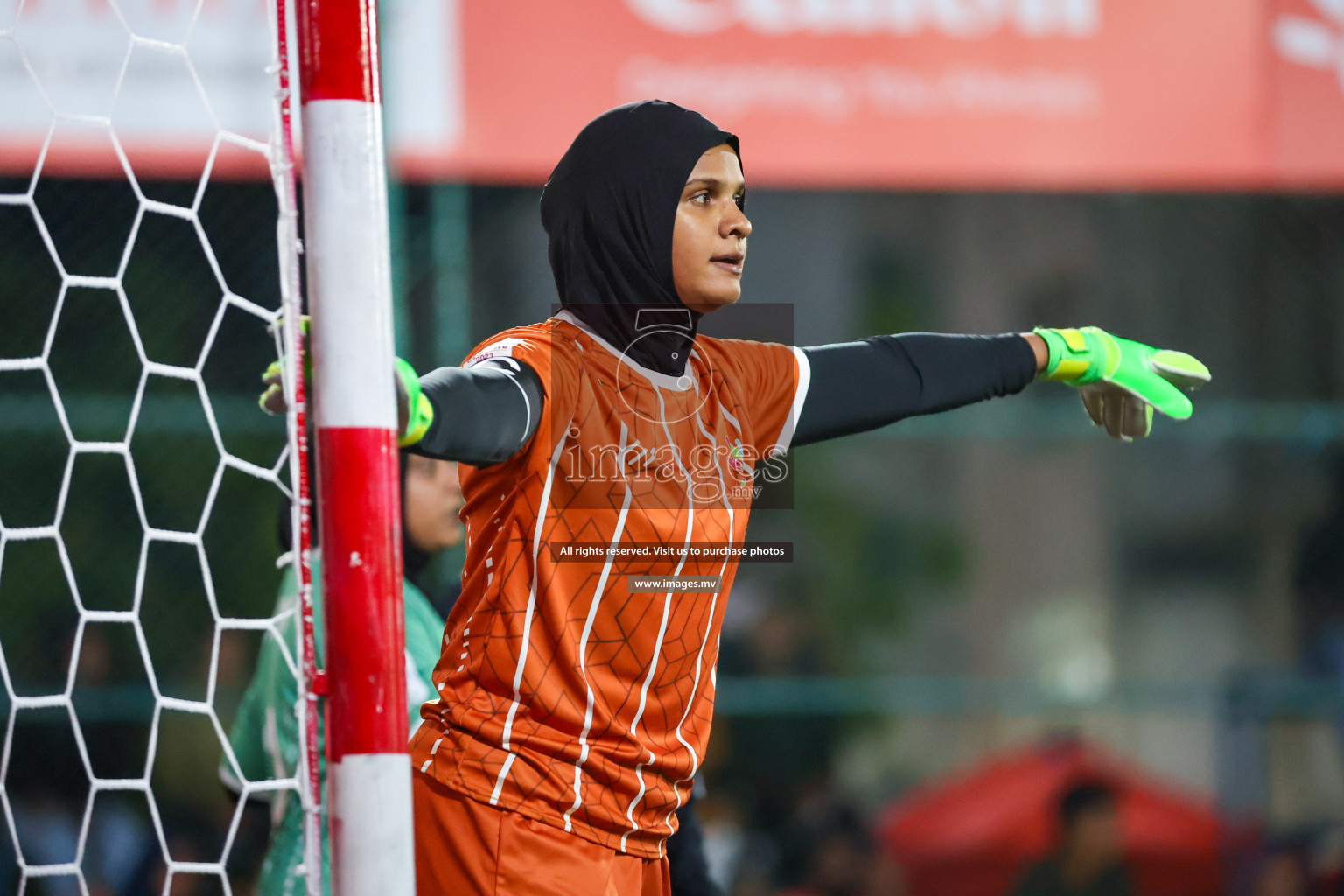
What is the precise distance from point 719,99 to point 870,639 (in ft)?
13.7

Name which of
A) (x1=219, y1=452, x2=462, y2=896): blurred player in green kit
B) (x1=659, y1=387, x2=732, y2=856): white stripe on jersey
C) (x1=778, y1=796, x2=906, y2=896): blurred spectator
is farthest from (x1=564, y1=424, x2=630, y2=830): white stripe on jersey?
(x1=778, y1=796, x2=906, y2=896): blurred spectator

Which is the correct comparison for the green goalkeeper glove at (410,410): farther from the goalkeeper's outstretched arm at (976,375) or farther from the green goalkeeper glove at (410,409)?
the goalkeeper's outstretched arm at (976,375)

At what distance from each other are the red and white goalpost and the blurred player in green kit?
566 millimetres

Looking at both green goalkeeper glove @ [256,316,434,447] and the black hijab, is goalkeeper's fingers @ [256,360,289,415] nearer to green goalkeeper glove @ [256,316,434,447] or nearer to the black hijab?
green goalkeeper glove @ [256,316,434,447]

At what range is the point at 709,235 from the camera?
4.80 feet

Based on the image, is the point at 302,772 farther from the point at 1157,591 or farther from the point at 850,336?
the point at 1157,591

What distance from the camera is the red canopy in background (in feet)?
14.2

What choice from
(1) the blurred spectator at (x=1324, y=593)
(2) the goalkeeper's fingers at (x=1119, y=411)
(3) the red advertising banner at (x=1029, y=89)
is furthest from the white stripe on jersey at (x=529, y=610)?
(1) the blurred spectator at (x=1324, y=593)

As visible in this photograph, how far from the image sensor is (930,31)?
4.30 metres

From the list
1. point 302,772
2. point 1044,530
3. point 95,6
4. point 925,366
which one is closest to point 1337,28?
point 925,366

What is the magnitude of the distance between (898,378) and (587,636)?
1.86 feet

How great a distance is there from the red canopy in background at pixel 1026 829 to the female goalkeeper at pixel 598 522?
3.32 meters

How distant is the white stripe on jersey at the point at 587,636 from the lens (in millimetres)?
1320

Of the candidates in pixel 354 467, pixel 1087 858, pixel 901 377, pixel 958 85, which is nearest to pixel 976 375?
pixel 901 377
